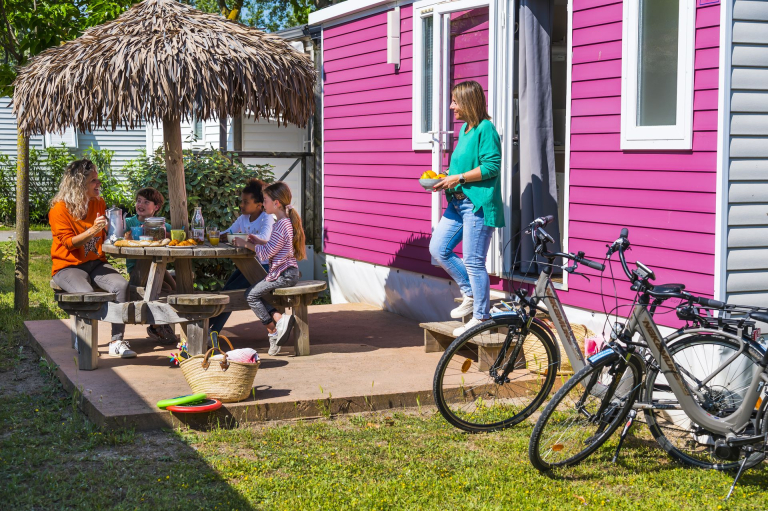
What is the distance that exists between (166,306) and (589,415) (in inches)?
123

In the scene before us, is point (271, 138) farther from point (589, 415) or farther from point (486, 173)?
point (589, 415)

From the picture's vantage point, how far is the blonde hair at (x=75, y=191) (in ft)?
21.9

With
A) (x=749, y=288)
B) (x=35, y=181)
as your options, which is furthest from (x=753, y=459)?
(x=35, y=181)

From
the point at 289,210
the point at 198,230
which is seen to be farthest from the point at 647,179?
the point at 198,230

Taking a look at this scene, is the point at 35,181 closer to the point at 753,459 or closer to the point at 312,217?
the point at 312,217

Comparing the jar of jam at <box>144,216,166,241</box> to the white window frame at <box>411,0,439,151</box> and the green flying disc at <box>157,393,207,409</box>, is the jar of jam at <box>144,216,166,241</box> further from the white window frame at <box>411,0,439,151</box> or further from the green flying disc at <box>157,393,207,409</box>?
the white window frame at <box>411,0,439,151</box>

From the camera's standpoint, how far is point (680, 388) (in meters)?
4.56

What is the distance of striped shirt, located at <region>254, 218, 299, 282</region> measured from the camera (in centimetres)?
682

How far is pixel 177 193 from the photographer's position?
7.17 m

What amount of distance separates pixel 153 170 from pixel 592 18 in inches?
266

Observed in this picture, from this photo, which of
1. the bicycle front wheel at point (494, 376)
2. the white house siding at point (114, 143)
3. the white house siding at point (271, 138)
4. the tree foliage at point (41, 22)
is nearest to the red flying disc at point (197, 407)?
the bicycle front wheel at point (494, 376)

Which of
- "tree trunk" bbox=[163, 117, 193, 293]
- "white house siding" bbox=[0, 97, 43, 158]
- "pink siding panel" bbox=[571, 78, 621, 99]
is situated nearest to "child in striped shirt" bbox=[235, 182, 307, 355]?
"tree trunk" bbox=[163, 117, 193, 293]

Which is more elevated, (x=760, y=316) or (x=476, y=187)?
(x=476, y=187)

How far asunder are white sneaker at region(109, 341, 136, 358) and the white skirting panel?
2.87 m
